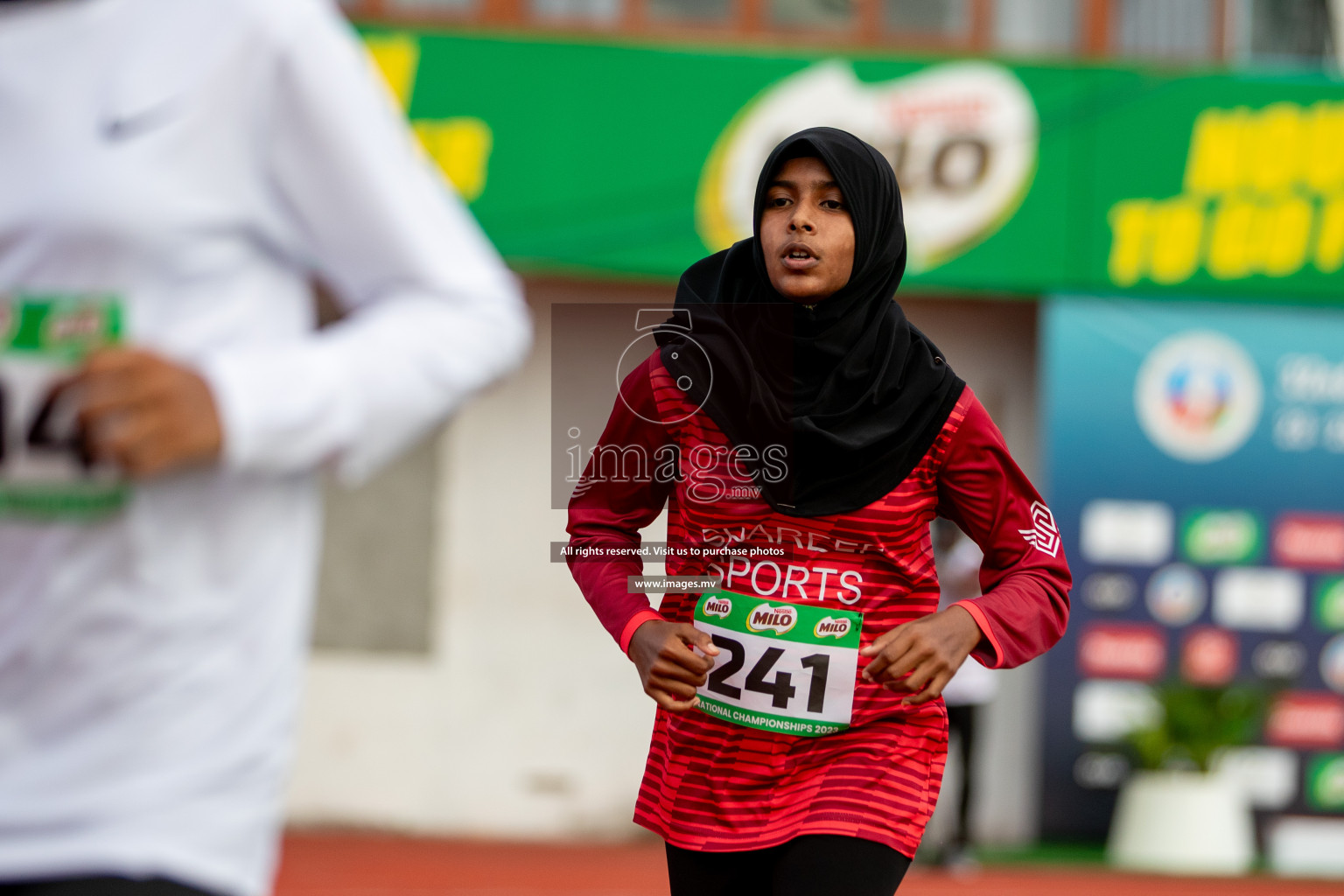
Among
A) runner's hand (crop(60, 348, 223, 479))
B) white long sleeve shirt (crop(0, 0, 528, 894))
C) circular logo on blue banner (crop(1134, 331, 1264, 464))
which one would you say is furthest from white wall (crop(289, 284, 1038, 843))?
runner's hand (crop(60, 348, 223, 479))

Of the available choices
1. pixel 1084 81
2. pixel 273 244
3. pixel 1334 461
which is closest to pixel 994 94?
pixel 1084 81

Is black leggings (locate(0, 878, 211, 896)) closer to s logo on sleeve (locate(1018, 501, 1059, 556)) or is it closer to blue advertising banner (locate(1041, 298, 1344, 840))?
s logo on sleeve (locate(1018, 501, 1059, 556))

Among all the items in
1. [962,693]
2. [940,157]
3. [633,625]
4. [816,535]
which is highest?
[940,157]

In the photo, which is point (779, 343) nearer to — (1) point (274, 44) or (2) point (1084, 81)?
(1) point (274, 44)

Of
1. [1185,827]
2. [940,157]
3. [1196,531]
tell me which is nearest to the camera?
[1185,827]

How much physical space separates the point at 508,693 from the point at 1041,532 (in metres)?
8.47

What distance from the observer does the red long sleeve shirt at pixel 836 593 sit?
2904mm

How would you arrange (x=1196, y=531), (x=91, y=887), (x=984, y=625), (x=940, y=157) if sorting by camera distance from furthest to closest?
(x=940, y=157) → (x=1196, y=531) → (x=984, y=625) → (x=91, y=887)

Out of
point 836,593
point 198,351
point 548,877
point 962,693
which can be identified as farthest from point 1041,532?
point 548,877

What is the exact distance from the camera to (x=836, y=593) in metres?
2.96

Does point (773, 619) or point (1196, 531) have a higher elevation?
point (773, 619)

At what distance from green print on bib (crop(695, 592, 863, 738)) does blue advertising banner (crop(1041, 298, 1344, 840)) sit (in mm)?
7874

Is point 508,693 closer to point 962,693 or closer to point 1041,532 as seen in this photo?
point 962,693

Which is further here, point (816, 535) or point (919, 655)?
point (816, 535)
